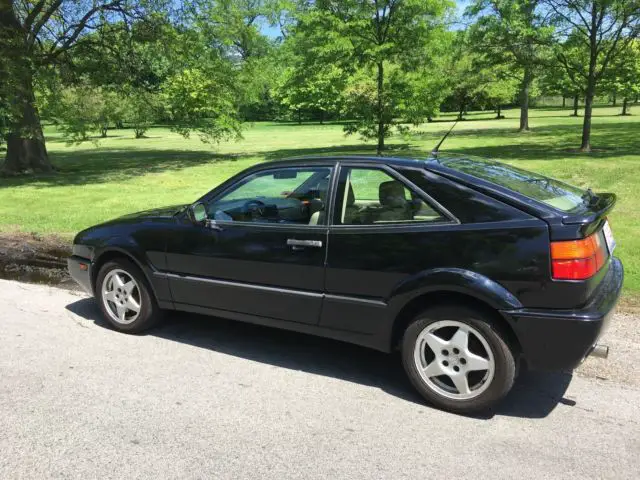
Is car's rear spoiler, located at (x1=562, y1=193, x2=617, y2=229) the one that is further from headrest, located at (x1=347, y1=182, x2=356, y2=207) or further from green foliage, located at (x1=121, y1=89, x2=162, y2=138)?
green foliage, located at (x1=121, y1=89, x2=162, y2=138)

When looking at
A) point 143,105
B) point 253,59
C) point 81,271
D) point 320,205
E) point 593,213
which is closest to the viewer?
point 593,213

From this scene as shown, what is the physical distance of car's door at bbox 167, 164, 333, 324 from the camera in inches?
156

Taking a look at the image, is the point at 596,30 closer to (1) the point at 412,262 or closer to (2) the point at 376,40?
(2) the point at 376,40

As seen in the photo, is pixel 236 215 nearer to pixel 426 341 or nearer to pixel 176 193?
pixel 426 341

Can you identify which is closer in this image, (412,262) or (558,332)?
(558,332)

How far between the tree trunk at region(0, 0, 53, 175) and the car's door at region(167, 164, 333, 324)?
12.4 metres

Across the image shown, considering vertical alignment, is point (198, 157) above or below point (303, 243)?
below

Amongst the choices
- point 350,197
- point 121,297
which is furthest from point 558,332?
point 121,297

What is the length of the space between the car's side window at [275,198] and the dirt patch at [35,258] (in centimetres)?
290

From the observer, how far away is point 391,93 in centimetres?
2167

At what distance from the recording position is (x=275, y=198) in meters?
4.80

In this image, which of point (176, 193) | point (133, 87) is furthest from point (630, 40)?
point (133, 87)

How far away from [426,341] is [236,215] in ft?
6.06

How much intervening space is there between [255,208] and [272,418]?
176cm
